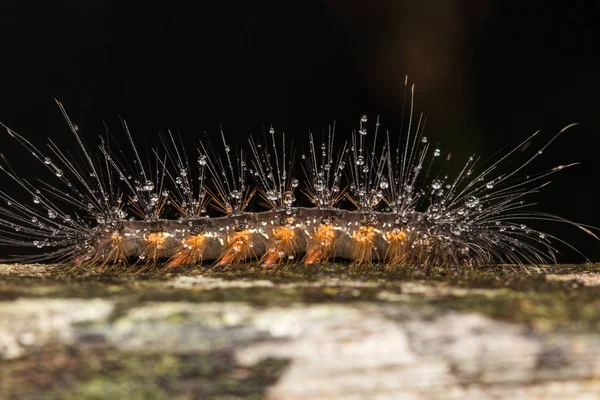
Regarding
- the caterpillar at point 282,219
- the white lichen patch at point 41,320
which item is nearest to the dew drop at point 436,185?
the caterpillar at point 282,219

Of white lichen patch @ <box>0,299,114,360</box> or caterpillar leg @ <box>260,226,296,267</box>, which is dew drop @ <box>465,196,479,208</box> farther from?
white lichen patch @ <box>0,299,114,360</box>

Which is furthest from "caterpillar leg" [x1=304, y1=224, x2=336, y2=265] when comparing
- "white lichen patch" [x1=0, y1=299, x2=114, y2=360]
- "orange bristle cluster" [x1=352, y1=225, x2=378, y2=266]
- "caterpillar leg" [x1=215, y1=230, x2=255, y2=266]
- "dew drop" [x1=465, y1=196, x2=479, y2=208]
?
"white lichen patch" [x1=0, y1=299, x2=114, y2=360]

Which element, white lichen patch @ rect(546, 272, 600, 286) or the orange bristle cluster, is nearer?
white lichen patch @ rect(546, 272, 600, 286)

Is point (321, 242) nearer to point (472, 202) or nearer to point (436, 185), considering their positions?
point (436, 185)

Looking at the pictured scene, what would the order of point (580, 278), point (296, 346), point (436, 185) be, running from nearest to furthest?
point (296, 346) < point (580, 278) < point (436, 185)

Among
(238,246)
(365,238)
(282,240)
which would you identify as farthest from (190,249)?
(365,238)

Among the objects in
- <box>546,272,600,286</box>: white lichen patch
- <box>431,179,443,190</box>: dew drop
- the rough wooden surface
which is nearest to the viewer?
the rough wooden surface

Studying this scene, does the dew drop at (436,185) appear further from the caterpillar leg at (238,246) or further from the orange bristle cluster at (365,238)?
the caterpillar leg at (238,246)

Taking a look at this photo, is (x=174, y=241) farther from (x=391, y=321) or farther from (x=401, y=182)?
(x=391, y=321)

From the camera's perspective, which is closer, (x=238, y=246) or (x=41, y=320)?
(x=41, y=320)
